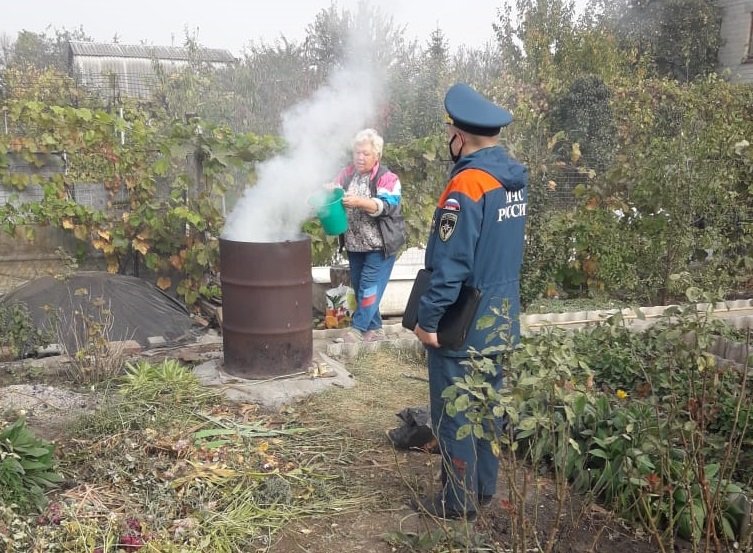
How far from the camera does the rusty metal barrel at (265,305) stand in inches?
193

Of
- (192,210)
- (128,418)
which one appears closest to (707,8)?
(192,210)

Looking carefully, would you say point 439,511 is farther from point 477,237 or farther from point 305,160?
point 305,160

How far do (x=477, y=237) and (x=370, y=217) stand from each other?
254 centimetres

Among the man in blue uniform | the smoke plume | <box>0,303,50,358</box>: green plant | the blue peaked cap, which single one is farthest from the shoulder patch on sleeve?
<box>0,303,50,358</box>: green plant

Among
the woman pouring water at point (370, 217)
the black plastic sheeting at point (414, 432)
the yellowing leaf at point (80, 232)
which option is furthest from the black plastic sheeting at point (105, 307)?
the black plastic sheeting at point (414, 432)

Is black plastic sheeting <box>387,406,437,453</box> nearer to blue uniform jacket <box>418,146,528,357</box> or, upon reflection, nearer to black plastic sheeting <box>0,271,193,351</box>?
blue uniform jacket <box>418,146,528,357</box>

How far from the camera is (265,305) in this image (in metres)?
4.93

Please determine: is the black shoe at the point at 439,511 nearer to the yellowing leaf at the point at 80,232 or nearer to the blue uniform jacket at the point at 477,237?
the blue uniform jacket at the point at 477,237

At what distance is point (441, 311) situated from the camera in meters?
3.10

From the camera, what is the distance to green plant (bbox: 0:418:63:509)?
3.06 m

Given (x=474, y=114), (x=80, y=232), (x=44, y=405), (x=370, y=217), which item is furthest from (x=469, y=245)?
(x=80, y=232)

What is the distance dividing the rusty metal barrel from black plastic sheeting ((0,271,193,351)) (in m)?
1.18

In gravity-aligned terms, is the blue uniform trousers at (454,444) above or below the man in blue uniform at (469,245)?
below

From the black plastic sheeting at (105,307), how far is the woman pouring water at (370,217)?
1698mm
